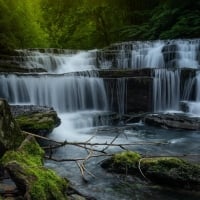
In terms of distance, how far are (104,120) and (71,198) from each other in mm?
8762

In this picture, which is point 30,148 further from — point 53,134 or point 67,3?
point 67,3

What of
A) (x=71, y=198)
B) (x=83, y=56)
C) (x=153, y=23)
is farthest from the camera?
(x=153, y=23)

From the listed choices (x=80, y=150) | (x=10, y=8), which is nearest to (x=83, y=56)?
(x=10, y=8)

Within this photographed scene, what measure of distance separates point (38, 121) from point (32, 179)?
529cm

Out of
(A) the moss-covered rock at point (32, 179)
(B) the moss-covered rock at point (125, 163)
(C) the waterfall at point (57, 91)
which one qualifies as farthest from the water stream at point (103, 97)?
(A) the moss-covered rock at point (32, 179)

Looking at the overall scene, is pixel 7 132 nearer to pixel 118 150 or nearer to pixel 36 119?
pixel 118 150

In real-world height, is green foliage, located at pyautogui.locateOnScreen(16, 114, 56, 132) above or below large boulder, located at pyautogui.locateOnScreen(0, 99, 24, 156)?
below

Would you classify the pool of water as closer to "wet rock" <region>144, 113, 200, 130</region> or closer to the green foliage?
"wet rock" <region>144, 113, 200, 130</region>

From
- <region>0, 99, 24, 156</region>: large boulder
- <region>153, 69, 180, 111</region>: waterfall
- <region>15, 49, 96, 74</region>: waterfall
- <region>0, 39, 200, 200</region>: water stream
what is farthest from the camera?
<region>15, 49, 96, 74</region>: waterfall

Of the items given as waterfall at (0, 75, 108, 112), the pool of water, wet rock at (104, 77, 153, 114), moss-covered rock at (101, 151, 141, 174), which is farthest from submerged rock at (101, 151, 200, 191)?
wet rock at (104, 77, 153, 114)

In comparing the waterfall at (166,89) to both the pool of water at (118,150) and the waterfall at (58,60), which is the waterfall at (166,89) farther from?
the waterfall at (58,60)

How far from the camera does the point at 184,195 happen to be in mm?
6418

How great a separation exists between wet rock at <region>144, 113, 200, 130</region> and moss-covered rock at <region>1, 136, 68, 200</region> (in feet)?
25.0

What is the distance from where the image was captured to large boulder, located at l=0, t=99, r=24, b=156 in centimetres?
611
